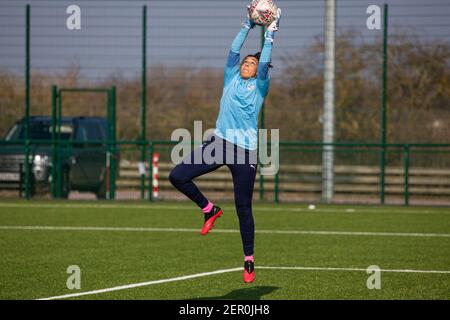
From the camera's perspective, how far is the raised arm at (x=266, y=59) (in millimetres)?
9656

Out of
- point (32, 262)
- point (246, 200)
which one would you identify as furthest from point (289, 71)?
point (246, 200)

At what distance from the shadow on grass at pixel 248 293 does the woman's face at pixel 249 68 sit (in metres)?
2.22

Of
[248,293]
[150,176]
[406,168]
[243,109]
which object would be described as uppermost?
[243,109]

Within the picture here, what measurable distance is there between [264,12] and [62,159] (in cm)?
1539

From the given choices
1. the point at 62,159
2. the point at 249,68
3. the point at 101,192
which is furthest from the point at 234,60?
the point at 101,192

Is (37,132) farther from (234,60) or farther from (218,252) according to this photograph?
(234,60)

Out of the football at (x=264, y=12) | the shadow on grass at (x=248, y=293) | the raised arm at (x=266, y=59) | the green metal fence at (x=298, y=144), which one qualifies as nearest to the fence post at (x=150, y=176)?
the green metal fence at (x=298, y=144)

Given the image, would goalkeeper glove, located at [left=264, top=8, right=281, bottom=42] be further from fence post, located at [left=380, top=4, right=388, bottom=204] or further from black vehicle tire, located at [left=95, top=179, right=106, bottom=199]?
black vehicle tire, located at [left=95, top=179, right=106, bottom=199]

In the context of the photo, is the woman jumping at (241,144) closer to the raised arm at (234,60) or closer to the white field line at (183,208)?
the raised arm at (234,60)

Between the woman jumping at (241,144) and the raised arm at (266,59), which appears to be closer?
the raised arm at (266,59)

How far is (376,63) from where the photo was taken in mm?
25438

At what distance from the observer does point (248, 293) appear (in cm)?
984

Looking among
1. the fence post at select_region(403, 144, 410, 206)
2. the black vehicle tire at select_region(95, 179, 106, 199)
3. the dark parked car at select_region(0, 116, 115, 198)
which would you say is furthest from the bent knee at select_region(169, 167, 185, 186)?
the black vehicle tire at select_region(95, 179, 106, 199)

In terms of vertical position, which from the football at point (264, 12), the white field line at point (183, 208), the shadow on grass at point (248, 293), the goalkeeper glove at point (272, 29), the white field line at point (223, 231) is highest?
the football at point (264, 12)
